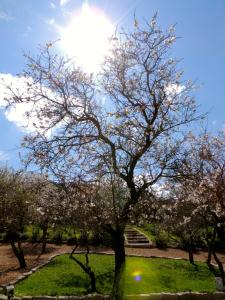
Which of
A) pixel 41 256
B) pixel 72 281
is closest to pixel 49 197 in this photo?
pixel 72 281

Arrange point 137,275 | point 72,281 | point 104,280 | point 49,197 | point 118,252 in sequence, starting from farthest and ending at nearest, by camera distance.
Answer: point 137,275
point 104,280
point 72,281
point 49,197
point 118,252

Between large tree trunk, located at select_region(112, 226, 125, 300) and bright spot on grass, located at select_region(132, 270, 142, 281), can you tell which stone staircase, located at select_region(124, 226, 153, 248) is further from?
large tree trunk, located at select_region(112, 226, 125, 300)

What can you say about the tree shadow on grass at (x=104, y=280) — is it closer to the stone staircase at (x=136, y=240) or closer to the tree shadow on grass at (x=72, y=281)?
the tree shadow on grass at (x=72, y=281)

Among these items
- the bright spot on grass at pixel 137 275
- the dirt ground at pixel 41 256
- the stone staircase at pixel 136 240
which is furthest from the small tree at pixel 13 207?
the stone staircase at pixel 136 240

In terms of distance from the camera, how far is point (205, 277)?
1579 cm

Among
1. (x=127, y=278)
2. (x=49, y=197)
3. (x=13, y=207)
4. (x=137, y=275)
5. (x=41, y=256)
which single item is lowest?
(x=127, y=278)

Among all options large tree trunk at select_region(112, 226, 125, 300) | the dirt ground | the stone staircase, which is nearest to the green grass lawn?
the dirt ground

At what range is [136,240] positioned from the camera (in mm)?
26062

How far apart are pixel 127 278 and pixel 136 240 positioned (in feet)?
39.5

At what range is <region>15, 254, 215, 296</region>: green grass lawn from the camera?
12578 mm

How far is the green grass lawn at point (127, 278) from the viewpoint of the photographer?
41.3 feet

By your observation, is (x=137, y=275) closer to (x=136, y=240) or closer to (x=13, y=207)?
(x=13, y=207)

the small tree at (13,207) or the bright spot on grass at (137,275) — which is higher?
the small tree at (13,207)

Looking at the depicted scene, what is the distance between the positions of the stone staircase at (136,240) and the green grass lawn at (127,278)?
544cm
